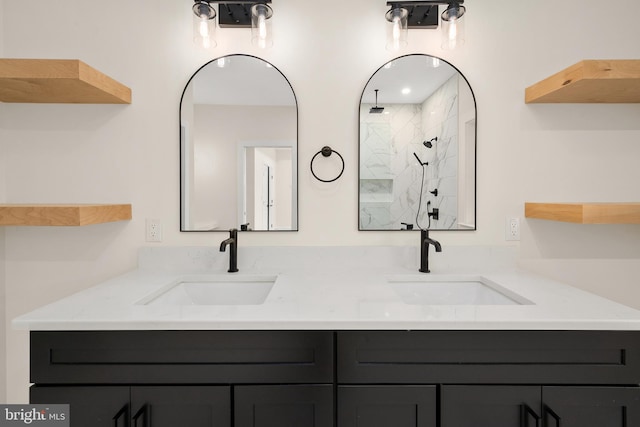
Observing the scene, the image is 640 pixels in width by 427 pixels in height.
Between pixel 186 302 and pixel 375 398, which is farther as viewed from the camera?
pixel 186 302

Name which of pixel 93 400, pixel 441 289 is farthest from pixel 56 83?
pixel 441 289

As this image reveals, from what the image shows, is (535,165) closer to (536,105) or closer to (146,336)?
(536,105)

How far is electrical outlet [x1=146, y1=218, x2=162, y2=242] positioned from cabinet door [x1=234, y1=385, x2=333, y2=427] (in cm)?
97

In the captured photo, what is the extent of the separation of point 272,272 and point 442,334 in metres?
0.87

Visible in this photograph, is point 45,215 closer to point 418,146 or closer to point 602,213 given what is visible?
point 418,146

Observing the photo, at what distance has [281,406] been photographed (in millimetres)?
1044

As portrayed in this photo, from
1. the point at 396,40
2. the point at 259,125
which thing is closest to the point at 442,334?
the point at 259,125

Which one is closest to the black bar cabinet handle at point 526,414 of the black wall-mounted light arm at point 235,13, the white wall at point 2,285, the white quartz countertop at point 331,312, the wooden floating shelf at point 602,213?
the white quartz countertop at point 331,312

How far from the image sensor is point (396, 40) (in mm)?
1676

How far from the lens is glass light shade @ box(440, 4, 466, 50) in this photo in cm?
162

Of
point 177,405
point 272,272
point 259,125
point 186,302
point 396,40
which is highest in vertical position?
point 396,40

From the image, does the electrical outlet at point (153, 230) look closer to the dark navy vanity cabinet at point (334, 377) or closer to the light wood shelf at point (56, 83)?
the light wood shelf at point (56, 83)

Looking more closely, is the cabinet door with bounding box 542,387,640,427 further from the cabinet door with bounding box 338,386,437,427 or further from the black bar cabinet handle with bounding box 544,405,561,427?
the cabinet door with bounding box 338,386,437,427

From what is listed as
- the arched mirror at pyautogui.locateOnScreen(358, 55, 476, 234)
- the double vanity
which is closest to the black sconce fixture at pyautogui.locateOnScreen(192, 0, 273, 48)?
the arched mirror at pyautogui.locateOnScreen(358, 55, 476, 234)
